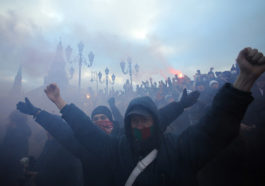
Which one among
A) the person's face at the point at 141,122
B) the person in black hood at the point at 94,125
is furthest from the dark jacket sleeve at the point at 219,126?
the person in black hood at the point at 94,125

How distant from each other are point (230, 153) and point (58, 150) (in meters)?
4.33

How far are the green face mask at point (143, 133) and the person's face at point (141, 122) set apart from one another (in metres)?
0.04

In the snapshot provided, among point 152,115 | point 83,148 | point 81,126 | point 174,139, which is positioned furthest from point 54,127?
point 174,139

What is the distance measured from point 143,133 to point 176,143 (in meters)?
0.50

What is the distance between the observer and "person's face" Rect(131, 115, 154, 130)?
6.78 feet

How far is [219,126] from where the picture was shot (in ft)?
4.22

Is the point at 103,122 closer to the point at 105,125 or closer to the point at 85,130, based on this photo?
the point at 105,125

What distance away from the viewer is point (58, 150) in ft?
12.0

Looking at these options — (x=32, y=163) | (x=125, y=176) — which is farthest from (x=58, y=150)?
(x=125, y=176)

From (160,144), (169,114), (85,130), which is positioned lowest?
(160,144)

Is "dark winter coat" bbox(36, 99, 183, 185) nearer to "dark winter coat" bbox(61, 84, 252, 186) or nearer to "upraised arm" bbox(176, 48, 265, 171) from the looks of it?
"dark winter coat" bbox(61, 84, 252, 186)

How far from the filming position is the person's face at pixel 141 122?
6.78 ft

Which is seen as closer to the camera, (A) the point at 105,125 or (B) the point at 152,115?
(B) the point at 152,115

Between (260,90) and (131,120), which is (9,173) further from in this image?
(260,90)
